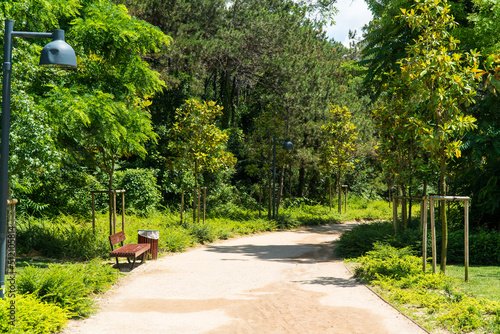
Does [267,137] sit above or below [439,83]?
above

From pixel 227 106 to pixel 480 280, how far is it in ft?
80.2

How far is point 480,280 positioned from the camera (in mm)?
10414

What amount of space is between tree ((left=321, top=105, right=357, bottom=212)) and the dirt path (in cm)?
1632

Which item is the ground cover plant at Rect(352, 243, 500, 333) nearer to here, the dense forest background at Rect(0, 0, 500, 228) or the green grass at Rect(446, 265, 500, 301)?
the green grass at Rect(446, 265, 500, 301)

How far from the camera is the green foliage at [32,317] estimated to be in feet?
19.7

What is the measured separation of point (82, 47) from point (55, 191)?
328 inches

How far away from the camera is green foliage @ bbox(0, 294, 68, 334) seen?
6000 mm

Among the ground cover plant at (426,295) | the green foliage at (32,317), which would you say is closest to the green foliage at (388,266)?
the ground cover plant at (426,295)

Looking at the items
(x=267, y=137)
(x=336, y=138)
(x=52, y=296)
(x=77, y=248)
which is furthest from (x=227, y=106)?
(x=52, y=296)

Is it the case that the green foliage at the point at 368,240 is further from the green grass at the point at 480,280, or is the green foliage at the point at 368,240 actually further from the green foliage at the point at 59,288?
the green foliage at the point at 59,288

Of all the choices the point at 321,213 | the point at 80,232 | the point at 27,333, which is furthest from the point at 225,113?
the point at 27,333

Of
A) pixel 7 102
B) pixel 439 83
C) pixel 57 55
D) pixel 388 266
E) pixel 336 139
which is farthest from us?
pixel 336 139

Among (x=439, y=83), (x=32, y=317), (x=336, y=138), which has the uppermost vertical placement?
(x=336, y=138)

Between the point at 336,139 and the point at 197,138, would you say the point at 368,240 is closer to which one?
the point at 197,138
